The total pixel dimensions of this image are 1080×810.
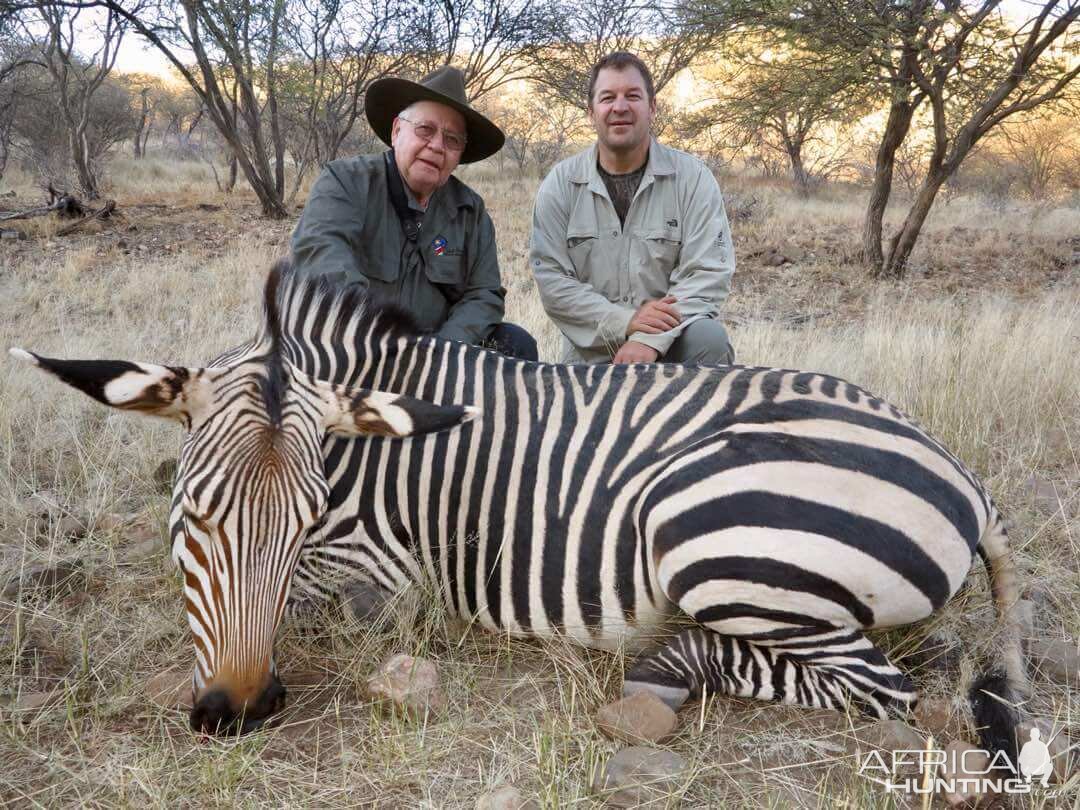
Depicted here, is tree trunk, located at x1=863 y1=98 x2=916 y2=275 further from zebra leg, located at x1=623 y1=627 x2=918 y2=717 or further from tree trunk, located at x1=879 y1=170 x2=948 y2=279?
zebra leg, located at x1=623 y1=627 x2=918 y2=717

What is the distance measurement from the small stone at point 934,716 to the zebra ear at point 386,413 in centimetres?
153

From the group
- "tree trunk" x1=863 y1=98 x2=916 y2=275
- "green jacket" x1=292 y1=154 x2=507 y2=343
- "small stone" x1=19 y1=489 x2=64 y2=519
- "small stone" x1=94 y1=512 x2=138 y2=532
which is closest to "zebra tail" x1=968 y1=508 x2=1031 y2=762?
"green jacket" x1=292 y1=154 x2=507 y2=343

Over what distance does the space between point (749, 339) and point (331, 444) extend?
431 cm

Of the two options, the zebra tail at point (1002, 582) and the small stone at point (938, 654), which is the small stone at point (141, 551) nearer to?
the small stone at point (938, 654)

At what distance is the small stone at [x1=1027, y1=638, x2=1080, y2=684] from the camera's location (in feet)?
7.77

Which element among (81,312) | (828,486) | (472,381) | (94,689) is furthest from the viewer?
(81,312)

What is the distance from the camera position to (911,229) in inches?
410

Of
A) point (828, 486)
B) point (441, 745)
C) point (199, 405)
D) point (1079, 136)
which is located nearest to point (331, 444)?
point (199, 405)

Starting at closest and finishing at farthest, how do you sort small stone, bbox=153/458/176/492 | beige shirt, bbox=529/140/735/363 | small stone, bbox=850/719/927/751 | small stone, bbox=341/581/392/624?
small stone, bbox=850/719/927/751 → small stone, bbox=341/581/392/624 → small stone, bbox=153/458/176/492 → beige shirt, bbox=529/140/735/363

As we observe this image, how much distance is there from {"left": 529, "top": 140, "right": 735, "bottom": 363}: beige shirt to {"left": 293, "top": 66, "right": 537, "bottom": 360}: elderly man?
357 millimetres

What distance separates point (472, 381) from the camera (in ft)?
8.71

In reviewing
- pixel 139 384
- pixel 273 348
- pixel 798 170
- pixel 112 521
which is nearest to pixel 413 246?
pixel 112 521

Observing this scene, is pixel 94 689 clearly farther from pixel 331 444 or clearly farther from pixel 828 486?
pixel 828 486

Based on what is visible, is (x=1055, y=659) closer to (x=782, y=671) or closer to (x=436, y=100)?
(x=782, y=671)
